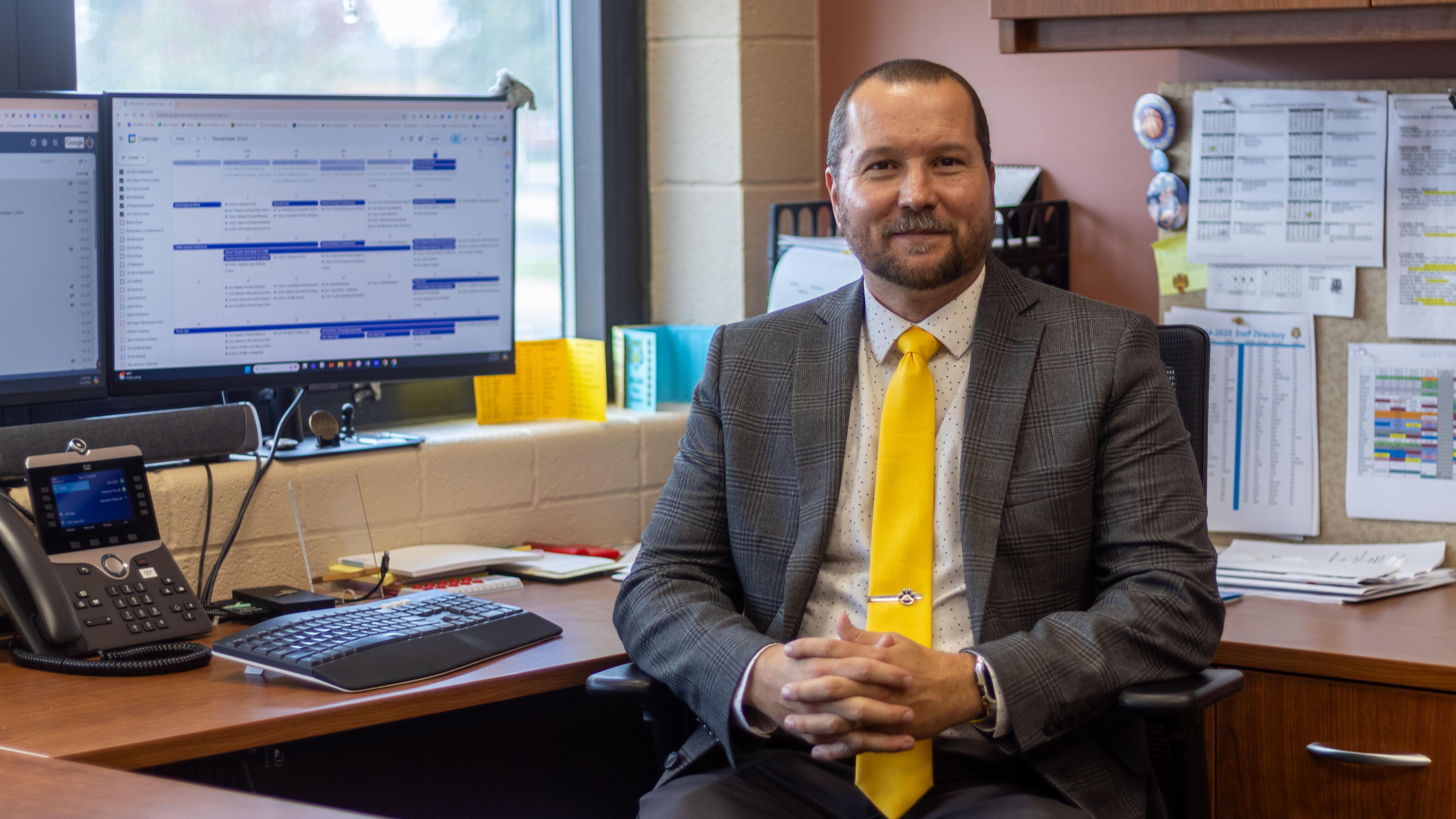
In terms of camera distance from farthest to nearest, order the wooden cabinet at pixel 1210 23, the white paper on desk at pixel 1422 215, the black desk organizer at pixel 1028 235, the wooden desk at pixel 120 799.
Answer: the black desk organizer at pixel 1028 235, the white paper on desk at pixel 1422 215, the wooden cabinet at pixel 1210 23, the wooden desk at pixel 120 799

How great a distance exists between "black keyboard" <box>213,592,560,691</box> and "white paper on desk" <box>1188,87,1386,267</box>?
48.4 inches

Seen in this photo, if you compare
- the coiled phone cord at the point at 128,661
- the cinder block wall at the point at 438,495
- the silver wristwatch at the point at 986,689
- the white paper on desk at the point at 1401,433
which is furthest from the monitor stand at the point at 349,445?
the white paper on desk at the point at 1401,433

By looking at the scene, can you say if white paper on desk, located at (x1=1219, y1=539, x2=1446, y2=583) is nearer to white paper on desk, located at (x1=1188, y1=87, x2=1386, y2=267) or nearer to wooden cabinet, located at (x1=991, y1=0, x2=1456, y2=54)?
white paper on desk, located at (x1=1188, y1=87, x2=1386, y2=267)

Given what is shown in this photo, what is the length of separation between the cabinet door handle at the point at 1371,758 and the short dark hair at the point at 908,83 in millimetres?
822

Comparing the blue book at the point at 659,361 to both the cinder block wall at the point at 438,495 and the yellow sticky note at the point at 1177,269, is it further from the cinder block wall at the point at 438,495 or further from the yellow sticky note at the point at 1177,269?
the yellow sticky note at the point at 1177,269

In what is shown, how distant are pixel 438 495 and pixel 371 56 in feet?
2.52

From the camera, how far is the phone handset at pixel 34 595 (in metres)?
1.71

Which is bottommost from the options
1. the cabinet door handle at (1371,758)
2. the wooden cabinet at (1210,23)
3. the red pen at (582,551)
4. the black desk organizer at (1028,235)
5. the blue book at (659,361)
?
the cabinet door handle at (1371,758)

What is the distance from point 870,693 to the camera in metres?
1.52

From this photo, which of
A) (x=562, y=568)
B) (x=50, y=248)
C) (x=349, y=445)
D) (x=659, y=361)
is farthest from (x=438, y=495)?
(x=50, y=248)

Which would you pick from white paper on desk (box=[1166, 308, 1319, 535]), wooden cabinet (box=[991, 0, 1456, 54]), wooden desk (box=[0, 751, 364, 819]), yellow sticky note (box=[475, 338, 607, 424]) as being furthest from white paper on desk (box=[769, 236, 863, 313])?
wooden desk (box=[0, 751, 364, 819])

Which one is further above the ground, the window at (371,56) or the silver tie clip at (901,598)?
the window at (371,56)

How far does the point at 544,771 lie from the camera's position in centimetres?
243

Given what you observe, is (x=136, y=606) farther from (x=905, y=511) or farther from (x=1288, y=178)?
(x=1288, y=178)
